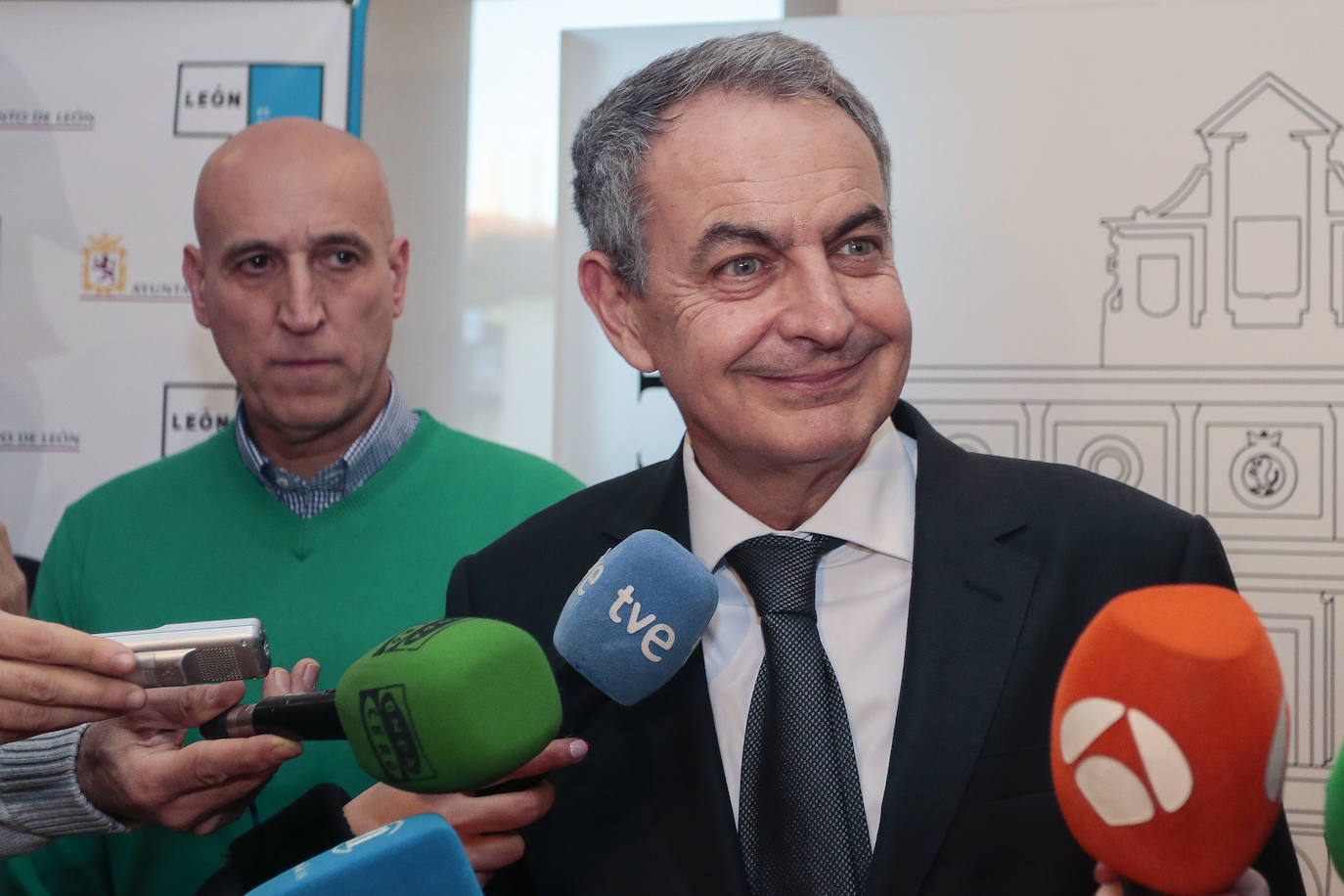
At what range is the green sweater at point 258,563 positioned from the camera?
6.62 ft

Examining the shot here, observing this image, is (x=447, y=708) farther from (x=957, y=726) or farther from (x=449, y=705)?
(x=957, y=726)

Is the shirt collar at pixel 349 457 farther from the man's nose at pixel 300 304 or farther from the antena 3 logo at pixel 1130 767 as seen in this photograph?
the antena 3 logo at pixel 1130 767

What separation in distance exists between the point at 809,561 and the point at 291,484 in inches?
44.7

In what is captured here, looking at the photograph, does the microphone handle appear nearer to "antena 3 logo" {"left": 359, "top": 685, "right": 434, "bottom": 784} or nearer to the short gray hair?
"antena 3 logo" {"left": 359, "top": 685, "right": 434, "bottom": 784}

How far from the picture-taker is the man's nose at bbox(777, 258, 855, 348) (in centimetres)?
148

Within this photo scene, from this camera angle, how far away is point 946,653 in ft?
4.65

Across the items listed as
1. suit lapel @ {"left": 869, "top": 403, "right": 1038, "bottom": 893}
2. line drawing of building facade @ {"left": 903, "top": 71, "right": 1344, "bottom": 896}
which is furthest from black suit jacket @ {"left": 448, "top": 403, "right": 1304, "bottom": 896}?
line drawing of building facade @ {"left": 903, "top": 71, "right": 1344, "bottom": 896}

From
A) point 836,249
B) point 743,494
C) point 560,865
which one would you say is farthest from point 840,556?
point 560,865

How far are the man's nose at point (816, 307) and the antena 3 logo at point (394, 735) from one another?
679 millimetres

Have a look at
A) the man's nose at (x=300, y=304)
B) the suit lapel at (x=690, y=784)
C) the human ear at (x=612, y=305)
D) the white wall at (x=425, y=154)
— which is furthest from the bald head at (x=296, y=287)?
the white wall at (x=425, y=154)

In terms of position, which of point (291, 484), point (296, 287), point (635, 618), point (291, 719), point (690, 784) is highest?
point (296, 287)

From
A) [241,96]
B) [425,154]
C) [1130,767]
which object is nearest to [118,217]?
[241,96]

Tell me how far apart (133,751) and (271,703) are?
387 millimetres

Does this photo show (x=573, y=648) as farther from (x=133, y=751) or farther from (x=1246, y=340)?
(x=1246, y=340)
